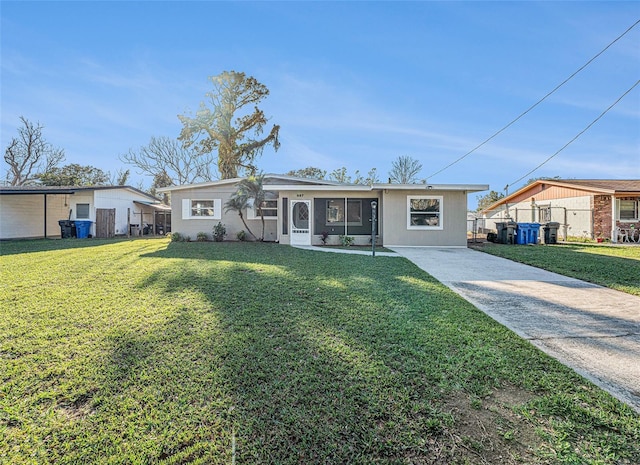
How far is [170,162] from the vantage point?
3127cm

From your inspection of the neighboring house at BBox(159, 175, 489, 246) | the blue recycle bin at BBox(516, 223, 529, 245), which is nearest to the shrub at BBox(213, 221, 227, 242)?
the neighboring house at BBox(159, 175, 489, 246)

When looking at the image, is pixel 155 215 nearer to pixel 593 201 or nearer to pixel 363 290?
pixel 363 290

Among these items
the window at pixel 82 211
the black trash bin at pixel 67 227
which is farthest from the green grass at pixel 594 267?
the window at pixel 82 211

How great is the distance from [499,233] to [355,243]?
704 centimetres

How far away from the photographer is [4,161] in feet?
89.2

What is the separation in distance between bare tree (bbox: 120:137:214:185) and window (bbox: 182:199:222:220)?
57.8 feet

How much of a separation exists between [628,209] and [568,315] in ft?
60.7

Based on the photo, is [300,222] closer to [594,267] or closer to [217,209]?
[217,209]

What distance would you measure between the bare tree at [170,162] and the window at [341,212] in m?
21.5

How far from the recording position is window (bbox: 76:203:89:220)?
1756cm

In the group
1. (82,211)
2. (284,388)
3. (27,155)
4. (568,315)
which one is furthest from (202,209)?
(27,155)

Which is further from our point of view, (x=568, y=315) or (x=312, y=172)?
(x=312, y=172)

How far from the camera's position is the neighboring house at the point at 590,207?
53.7ft

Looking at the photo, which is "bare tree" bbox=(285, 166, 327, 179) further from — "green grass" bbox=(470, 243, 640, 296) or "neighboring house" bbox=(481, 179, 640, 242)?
"green grass" bbox=(470, 243, 640, 296)
